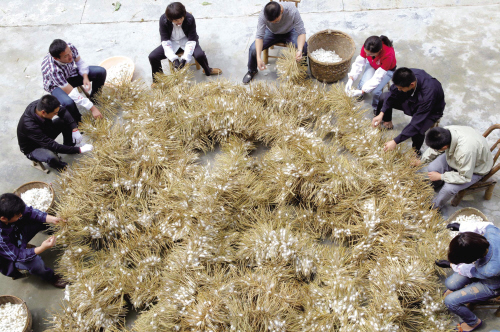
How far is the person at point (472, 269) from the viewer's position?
219 centimetres

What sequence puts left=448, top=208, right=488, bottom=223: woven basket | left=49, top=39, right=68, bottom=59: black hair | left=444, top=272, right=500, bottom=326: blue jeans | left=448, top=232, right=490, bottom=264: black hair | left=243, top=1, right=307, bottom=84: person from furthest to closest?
left=243, top=1, right=307, bottom=84: person → left=49, top=39, right=68, bottom=59: black hair → left=448, top=208, right=488, bottom=223: woven basket → left=444, top=272, right=500, bottom=326: blue jeans → left=448, top=232, right=490, bottom=264: black hair

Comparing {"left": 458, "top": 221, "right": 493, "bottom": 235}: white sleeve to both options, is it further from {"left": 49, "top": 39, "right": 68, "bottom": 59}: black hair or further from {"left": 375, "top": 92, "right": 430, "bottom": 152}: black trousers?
{"left": 49, "top": 39, "right": 68, "bottom": 59}: black hair

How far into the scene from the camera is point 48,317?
2730 mm

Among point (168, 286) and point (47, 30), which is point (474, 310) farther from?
point (47, 30)

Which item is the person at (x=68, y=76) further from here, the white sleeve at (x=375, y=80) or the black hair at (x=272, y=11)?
the white sleeve at (x=375, y=80)

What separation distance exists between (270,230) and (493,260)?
145 centimetres

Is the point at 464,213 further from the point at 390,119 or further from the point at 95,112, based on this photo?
the point at 95,112

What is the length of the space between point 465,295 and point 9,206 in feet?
10.2

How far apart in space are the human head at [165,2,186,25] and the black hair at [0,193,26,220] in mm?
2185

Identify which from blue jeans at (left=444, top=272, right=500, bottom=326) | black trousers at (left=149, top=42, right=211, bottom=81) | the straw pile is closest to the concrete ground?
black trousers at (left=149, top=42, right=211, bottom=81)

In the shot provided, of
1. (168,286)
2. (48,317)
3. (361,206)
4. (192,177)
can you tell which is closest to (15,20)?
(192,177)

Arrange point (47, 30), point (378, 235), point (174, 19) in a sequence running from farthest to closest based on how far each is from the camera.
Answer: point (47, 30) < point (174, 19) < point (378, 235)

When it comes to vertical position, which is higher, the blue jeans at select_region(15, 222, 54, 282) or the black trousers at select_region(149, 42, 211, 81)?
the black trousers at select_region(149, 42, 211, 81)

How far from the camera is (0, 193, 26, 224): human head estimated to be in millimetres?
2445
